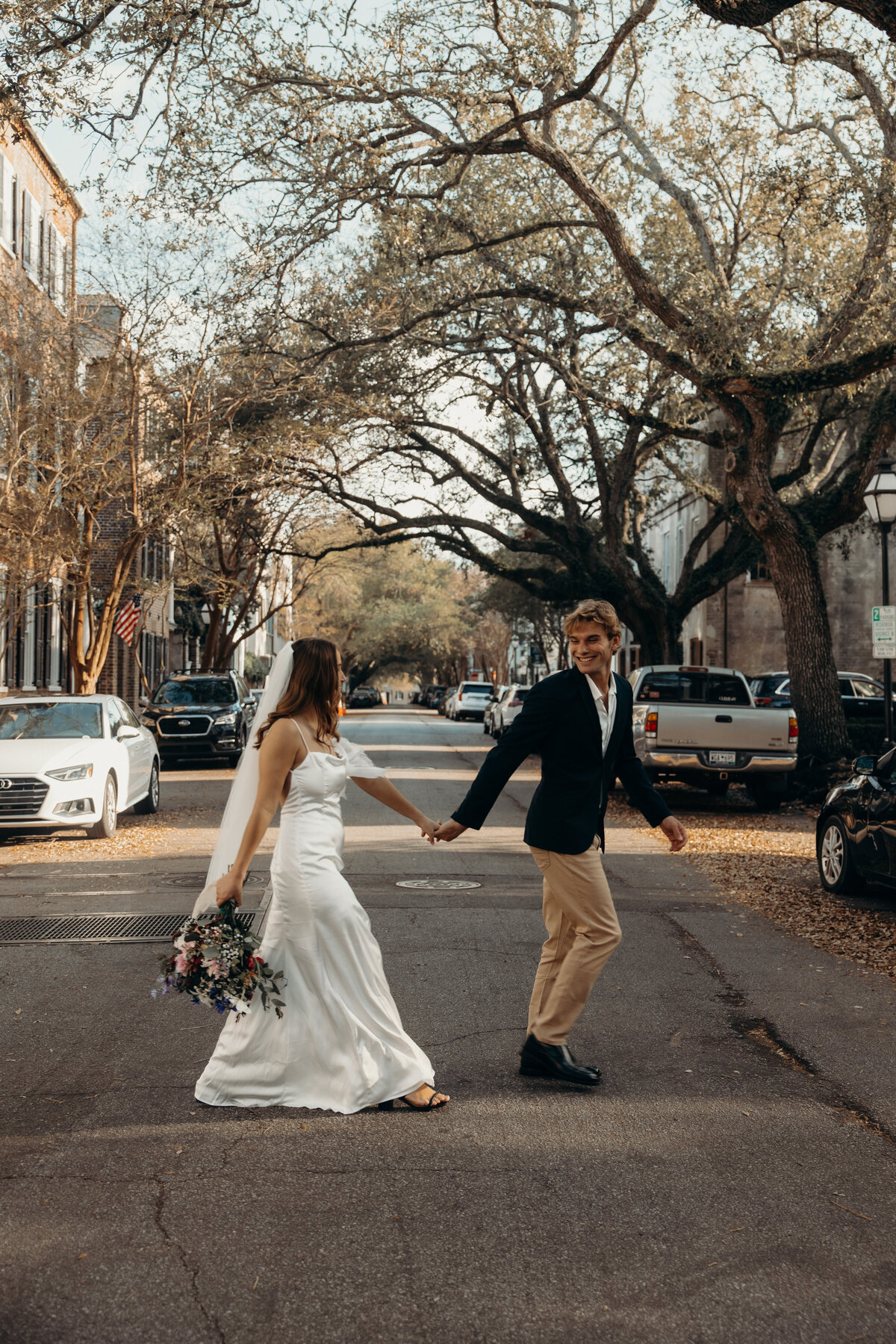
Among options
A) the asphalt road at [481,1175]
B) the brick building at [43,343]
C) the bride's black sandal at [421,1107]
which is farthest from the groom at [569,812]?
the brick building at [43,343]

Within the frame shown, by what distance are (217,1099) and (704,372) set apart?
13987 mm

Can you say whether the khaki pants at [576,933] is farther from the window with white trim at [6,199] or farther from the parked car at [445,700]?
the parked car at [445,700]

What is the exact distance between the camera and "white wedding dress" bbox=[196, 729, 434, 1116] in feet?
15.8

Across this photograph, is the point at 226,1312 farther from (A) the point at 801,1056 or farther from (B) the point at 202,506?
(B) the point at 202,506

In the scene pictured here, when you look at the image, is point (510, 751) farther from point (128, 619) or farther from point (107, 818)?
point (128, 619)

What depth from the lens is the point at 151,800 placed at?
1625 centimetres

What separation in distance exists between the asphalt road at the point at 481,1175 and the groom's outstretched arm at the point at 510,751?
3.63 feet

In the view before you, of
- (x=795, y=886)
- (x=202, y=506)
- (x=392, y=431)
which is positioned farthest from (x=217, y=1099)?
(x=392, y=431)

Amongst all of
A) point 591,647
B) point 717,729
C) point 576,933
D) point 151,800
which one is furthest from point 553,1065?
point 151,800

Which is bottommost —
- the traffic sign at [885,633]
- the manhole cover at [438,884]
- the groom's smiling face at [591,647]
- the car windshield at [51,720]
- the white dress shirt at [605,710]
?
the manhole cover at [438,884]

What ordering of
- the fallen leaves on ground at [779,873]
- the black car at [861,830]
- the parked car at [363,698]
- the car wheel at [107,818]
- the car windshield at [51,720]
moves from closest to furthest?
the fallen leaves on ground at [779,873] → the black car at [861,830] → the car wheel at [107,818] → the car windshield at [51,720] → the parked car at [363,698]

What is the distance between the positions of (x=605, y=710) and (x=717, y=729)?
11435mm

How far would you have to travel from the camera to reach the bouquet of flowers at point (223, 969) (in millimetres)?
4727

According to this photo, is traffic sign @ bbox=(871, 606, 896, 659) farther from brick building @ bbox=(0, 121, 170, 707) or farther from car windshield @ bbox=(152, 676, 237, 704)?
car windshield @ bbox=(152, 676, 237, 704)
